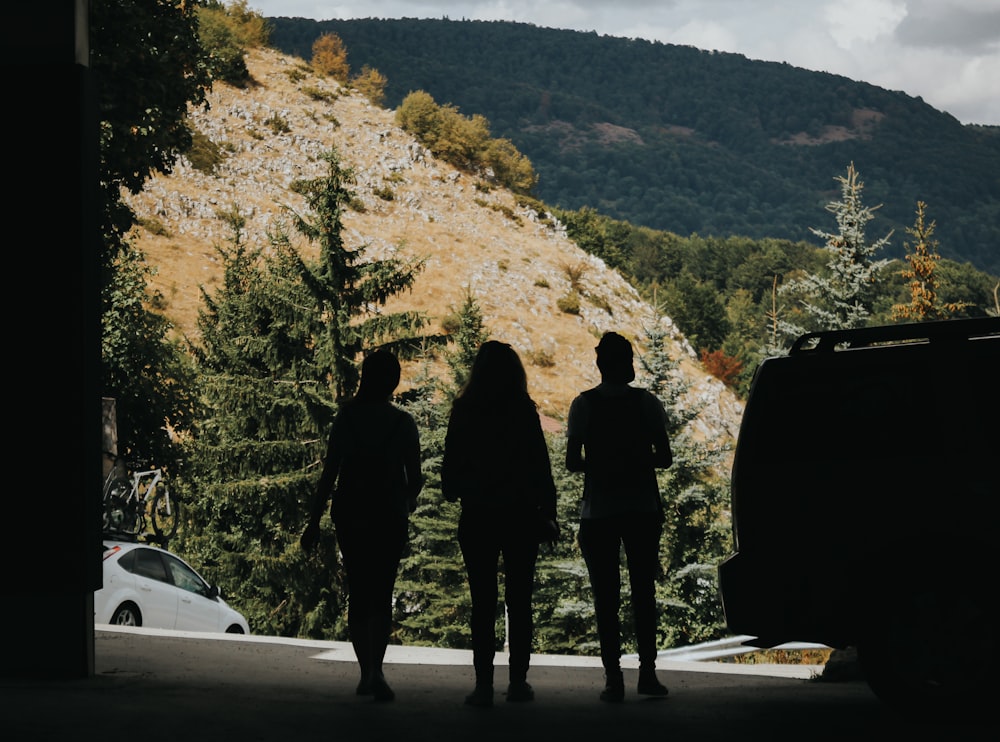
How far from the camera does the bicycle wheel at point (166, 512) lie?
3508cm

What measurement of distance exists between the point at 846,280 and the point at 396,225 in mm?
67244

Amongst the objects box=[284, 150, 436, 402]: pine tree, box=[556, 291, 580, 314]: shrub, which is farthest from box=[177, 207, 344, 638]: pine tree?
box=[556, 291, 580, 314]: shrub

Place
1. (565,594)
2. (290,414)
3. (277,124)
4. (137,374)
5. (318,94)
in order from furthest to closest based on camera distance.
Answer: (318,94), (277,124), (290,414), (565,594), (137,374)

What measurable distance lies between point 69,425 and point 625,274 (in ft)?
406

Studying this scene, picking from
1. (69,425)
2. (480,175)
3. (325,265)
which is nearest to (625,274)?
(480,175)

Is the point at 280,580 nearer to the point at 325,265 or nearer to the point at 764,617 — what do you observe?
the point at 325,265

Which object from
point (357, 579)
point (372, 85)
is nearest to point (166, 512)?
point (357, 579)

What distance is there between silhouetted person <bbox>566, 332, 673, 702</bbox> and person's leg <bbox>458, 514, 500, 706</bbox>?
548 mm

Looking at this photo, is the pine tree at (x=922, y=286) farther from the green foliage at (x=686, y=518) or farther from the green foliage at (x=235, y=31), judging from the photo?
the green foliage at (x=235, y=31)

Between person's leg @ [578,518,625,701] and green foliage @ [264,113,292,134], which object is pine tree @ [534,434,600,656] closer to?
person's leg @ [578,518,625,701]

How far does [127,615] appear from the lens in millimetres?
17344

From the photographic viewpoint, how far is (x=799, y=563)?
598 centimetres

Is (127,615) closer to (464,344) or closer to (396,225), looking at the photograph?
(464,344)

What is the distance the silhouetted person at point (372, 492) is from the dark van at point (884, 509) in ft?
6.15
